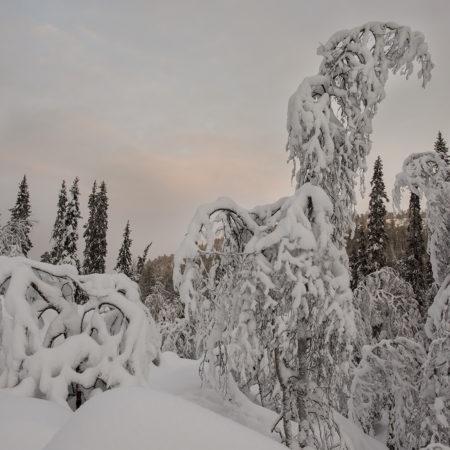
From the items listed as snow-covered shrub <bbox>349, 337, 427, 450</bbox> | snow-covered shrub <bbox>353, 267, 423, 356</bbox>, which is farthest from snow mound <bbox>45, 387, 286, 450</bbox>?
snow-covered shrub <bbox>353, 267, 423, 356</bbox>

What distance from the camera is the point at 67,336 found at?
582 cm

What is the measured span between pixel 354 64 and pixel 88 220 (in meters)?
46.5

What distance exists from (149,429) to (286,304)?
9.41ft

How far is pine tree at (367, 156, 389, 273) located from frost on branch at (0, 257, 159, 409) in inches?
992

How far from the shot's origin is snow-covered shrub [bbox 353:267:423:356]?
13.8 m

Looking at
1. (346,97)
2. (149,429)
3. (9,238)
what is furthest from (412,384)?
(9,238)

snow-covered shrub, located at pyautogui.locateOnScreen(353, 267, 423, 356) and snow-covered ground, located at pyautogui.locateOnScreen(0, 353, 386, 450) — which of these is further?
snow-covered shrub, located at pyautogui.locateOnScreen(353, 267, 423, 356)

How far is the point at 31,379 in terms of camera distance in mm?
4930

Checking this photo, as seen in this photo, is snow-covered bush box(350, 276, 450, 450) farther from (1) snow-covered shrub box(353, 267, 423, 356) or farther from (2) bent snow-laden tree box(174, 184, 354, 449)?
(1) snow-covered shrub box(353, 267, 423, 356)

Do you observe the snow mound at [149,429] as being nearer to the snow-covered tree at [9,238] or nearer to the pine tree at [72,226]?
the snow-covered tree at [9,238]

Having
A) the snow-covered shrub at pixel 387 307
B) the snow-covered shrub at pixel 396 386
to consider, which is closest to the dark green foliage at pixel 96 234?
the snow-covered shrub at pixel 387 307

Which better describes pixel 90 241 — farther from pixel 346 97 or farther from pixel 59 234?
pixel 346 97

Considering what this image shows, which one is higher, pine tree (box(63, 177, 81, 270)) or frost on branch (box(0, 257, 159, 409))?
pine tree (box(63, 177, 81, 270))

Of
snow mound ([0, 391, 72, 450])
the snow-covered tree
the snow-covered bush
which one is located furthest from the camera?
the snow-covered tree
